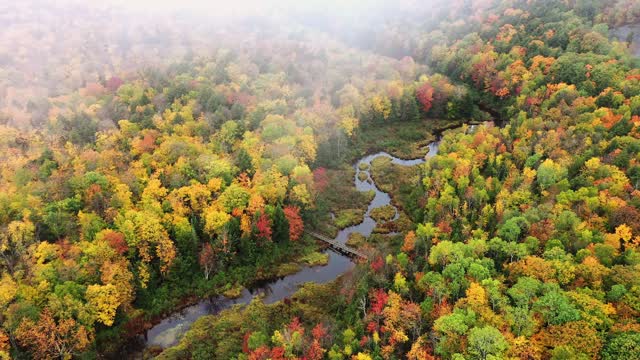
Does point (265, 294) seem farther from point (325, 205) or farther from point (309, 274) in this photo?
point (325, 205)

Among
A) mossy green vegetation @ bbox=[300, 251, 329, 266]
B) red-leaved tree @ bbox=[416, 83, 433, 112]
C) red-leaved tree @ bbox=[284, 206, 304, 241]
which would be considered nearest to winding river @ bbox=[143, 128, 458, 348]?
mossy green vegetation @ bbox=[300, 251, 329, 266]

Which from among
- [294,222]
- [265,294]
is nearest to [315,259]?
[294,222]

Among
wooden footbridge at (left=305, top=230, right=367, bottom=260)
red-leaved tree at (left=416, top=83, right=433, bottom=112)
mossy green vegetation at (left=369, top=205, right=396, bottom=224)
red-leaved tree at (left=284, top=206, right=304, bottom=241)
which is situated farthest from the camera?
red-leaved tree at (left=416, top=83, right=433, bottom=112)

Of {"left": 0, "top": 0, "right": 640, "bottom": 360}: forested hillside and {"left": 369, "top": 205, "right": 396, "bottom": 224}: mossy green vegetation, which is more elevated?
→ {"left": 0, "top": 0, "right": 640, "bottom": 360}: forested hillside

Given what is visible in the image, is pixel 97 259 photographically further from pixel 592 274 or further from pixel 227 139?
pixel 592 274

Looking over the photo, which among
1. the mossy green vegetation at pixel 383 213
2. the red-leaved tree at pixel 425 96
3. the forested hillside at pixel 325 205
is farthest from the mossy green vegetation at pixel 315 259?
the red-leaved tree at pixel 425 96

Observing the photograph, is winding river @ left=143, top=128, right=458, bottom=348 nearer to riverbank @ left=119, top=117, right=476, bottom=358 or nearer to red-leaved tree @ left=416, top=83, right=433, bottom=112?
riverbank @ left=119, top=117, right=476, bottom=358

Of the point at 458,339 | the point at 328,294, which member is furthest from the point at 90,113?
the point at 458,339
